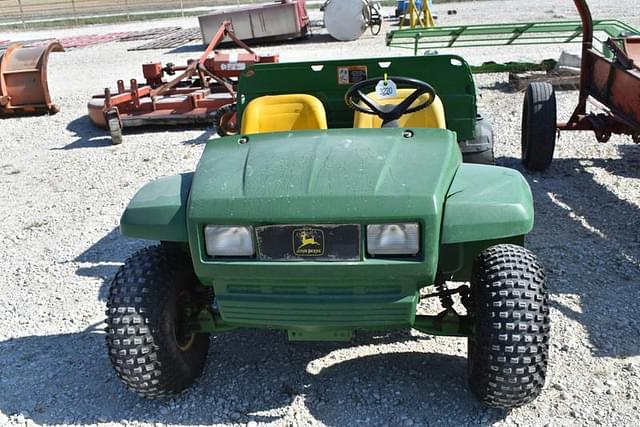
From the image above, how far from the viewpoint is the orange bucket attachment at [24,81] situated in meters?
9.96

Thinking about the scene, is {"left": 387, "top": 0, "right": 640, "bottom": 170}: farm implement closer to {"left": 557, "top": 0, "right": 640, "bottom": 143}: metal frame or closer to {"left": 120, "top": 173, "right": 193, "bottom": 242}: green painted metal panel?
{"left": 557, "top": 0, "right": 640, "bottom": 143}: metal frame

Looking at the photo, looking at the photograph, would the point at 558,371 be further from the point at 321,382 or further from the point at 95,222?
the point at 95,222

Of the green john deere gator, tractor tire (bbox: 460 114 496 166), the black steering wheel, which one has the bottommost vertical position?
tractor tire (bbox: 460 114 496 166)

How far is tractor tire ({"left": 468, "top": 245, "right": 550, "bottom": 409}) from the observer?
8.82 feet

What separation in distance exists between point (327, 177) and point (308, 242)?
0.28 m

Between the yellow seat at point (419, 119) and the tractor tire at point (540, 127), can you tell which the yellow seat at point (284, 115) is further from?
the tractor tire at point (540, 127)

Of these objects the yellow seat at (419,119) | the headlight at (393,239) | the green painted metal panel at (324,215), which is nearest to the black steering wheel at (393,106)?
the yellow seat at (419,119)

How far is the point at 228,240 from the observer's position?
2.70m

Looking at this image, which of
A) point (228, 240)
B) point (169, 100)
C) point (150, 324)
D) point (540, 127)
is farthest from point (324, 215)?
point (169, 100)

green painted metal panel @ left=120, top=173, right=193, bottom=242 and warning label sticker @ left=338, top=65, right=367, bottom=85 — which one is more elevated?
warning label sticker @ left=338, top=65, right=367, bottom=85

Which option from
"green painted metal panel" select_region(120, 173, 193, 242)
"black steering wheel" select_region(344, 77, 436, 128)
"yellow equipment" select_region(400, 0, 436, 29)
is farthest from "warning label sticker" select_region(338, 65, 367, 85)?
"yellow equipment" select_region(400, 0, 436, 29)

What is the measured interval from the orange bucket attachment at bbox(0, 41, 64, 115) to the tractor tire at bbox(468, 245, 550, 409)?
29.1 ft

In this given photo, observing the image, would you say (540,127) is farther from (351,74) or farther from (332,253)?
(332,253)

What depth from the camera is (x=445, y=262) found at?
122 inches
